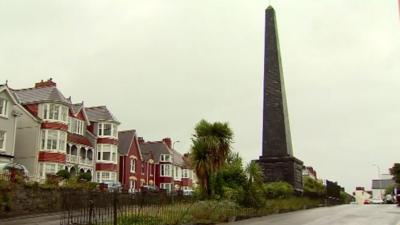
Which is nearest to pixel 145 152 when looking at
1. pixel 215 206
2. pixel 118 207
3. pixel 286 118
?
pixel 286 118

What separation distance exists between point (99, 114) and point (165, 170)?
20810 millimetres

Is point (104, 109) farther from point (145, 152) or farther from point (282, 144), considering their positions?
point (282, 144)

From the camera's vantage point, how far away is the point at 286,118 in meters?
34.8

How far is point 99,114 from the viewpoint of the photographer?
199 ft

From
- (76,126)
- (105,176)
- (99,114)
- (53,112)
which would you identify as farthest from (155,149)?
(53,112)

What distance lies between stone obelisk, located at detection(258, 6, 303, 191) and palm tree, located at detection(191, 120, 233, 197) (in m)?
9.51

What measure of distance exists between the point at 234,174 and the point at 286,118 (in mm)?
10253

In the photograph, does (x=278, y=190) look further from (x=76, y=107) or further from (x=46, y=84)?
(x=76, y=107)

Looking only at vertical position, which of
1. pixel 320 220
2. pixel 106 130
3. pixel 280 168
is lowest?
pixel 320 220

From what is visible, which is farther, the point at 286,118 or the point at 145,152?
the point at 145,152

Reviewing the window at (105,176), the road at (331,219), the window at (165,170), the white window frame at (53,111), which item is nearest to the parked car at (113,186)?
the road at (331,219)

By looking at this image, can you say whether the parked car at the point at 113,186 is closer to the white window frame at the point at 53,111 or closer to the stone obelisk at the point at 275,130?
the white window frame at the point at 53,111

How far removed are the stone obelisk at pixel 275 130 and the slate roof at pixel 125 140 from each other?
34.2 m

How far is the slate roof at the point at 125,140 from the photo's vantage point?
65.3 meters
